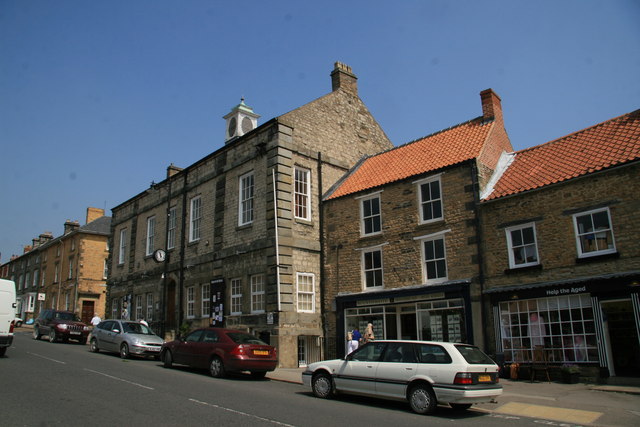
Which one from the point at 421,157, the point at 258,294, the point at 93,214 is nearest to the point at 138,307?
the point at 258,294

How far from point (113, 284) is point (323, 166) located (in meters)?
18.8

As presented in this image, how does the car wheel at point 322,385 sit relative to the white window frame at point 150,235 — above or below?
below

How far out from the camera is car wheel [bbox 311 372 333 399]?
11559mm

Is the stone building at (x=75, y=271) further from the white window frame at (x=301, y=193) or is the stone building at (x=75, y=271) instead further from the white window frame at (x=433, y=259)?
the white window frame at (x=433, y=259)

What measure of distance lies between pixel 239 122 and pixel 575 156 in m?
19.0

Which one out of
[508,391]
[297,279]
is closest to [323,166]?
[297,279]

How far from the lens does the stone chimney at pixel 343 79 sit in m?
25.7

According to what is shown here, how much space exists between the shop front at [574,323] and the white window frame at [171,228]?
58.6 feet

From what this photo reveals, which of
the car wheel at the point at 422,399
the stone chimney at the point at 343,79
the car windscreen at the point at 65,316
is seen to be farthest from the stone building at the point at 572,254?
the car windscreen at the point at 65,316

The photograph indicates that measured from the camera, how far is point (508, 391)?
12953 millimetres

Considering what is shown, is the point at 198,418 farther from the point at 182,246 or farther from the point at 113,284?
the point at 113,284

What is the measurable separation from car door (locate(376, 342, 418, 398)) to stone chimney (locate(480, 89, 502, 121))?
475 inches

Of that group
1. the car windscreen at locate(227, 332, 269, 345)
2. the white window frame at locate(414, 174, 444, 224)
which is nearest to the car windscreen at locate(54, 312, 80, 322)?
the car windscreen at locate(227, 332, 269, 345)

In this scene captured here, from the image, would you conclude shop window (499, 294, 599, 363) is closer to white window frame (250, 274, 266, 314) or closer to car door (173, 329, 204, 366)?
white window frame (250, 274, 266, 314)
